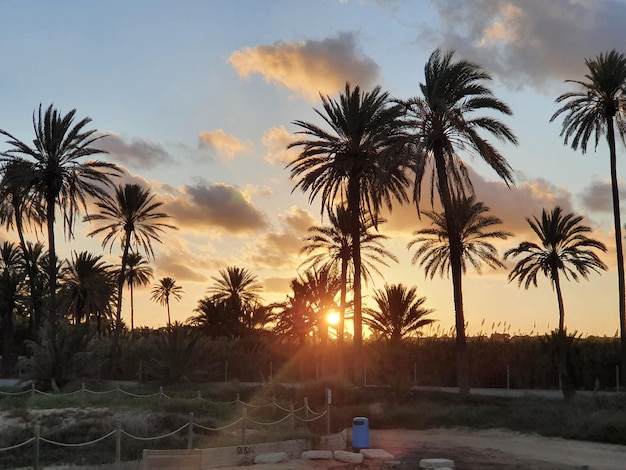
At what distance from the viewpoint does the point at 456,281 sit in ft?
105

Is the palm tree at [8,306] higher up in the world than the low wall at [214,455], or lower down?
higher up

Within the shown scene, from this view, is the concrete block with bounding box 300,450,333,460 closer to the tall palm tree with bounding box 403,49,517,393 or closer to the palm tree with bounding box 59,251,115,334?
the tall palm tree with bounding box 403,49,517,393

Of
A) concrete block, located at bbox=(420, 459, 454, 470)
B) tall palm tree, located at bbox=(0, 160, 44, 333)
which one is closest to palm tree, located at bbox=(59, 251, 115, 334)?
tall palm tree, located at bbox=(0, 160, 44, 333)

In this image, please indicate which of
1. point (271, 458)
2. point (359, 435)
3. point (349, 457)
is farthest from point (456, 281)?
point (271, 458)

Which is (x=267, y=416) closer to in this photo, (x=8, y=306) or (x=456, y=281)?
(x=456, y=281)

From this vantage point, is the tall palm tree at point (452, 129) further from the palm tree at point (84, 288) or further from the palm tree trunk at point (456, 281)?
the palm tree at point (84, 288)

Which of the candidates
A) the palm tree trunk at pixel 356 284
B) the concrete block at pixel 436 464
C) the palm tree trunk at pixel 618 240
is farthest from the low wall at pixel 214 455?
the palm tree trunk at pixel 618 240

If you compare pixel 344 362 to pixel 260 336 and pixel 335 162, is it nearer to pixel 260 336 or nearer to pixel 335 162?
pixel 260 336

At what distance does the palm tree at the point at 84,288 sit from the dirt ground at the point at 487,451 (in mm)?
35682

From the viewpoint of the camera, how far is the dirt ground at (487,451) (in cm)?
1661

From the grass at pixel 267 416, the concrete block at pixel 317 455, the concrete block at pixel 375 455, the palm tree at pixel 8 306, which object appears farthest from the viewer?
the palm tree at pixel 8 306

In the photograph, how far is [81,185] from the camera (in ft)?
124

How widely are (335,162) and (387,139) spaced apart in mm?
3041

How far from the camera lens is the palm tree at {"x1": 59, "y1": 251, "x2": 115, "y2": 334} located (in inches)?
2143
